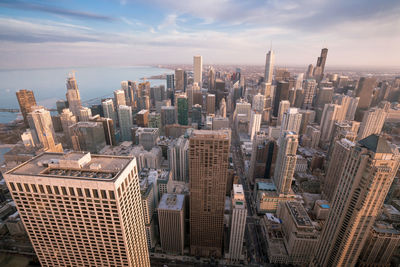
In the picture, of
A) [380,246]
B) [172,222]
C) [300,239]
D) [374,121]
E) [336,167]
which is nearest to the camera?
[380,246]

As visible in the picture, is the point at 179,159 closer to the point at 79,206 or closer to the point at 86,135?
the point at 86,135

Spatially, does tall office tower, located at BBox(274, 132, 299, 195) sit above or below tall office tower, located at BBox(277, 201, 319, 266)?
above

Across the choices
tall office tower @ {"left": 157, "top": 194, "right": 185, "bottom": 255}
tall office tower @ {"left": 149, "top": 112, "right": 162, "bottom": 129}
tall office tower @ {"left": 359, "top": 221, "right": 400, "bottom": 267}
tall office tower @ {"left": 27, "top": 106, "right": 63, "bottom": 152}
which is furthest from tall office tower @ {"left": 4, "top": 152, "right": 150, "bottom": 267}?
tall office tower @ {"left": 149, "top": 112, "right": 162, "bottom": 129}

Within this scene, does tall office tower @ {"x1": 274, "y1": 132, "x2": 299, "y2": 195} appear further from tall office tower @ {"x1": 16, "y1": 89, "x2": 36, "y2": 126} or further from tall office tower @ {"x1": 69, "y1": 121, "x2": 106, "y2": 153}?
tall office tower @ {"x1": 16, "y1": 89, "x2": 36, "y2": 126}

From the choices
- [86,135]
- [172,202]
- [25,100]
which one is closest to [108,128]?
[86,135]

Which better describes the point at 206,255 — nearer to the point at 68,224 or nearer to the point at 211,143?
the point at 211,143

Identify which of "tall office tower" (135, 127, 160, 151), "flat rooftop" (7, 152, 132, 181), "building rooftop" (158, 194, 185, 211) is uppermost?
"flat rooftop" (7, 152, 132, 181)

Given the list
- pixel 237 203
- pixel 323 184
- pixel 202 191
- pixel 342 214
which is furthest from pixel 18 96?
pixel 323 184
